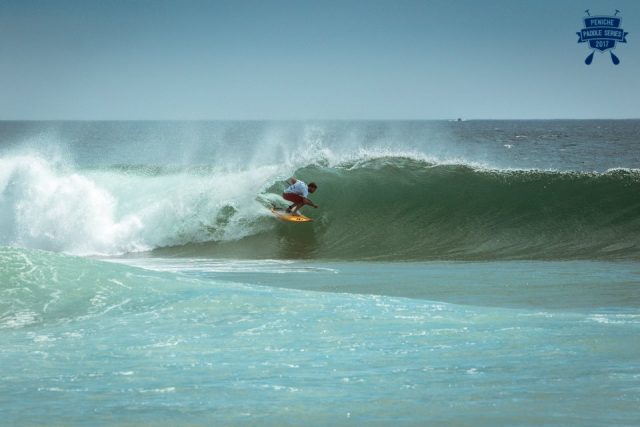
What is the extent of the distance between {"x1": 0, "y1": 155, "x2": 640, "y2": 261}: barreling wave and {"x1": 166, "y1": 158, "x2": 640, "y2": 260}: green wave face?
0.03 metres

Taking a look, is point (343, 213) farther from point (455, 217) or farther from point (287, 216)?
point (455, 217)

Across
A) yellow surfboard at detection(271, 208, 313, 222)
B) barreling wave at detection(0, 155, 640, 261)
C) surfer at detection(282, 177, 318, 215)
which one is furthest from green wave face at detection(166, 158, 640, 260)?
surfer at detection(282, 177, 318, 215)

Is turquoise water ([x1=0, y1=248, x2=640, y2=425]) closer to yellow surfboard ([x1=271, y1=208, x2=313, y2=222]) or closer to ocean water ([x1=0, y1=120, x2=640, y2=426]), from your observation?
ocean water ([x1=0, y1=120, x2=640, y2=426])

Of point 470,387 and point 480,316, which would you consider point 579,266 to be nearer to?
point 480,316

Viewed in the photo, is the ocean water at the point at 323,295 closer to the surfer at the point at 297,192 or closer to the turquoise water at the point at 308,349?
the turquoise water at the point at 308,349

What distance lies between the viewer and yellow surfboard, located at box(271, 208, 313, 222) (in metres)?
19.8

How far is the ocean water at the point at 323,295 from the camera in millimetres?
6457

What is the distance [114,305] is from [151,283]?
113cm

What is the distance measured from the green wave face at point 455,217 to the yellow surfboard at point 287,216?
19 cm

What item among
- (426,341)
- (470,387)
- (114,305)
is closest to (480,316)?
(426,341)

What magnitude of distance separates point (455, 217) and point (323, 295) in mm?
9723

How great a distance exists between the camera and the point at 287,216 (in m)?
19.8

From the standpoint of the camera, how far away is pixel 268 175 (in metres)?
21.6

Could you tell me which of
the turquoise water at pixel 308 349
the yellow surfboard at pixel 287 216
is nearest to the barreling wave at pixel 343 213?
the yellow surfboard at pixel 287 216
